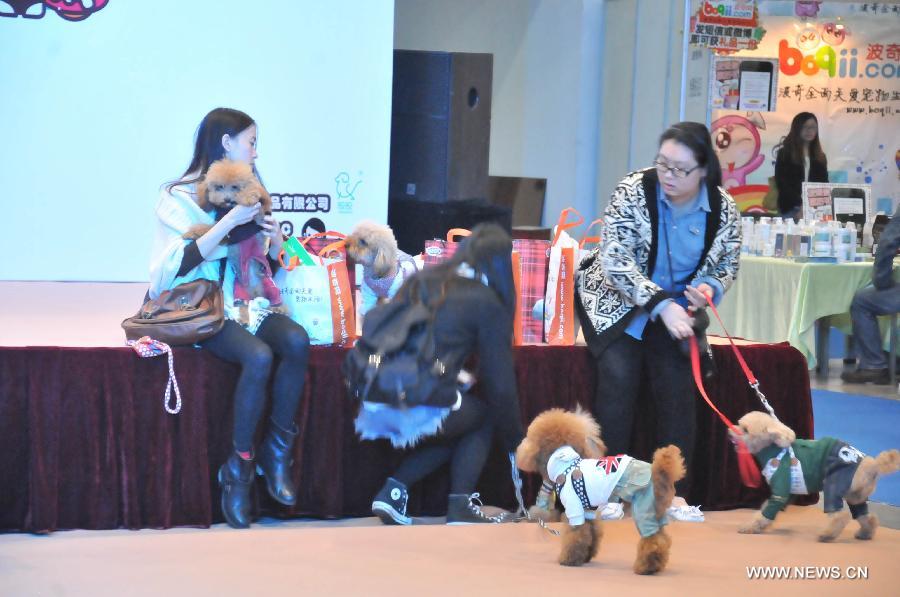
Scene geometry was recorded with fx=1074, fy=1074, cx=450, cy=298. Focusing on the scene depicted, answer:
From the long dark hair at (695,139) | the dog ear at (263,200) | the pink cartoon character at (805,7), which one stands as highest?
the pink cartoon character at (805,7)

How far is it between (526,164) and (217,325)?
7009 mm

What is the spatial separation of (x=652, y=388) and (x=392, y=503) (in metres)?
0.90

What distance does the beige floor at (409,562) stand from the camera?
260cm

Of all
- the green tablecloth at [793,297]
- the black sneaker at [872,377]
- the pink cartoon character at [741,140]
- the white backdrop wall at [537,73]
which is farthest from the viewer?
the white backdrop wall at [537,73]

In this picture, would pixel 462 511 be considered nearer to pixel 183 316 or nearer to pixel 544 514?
pixel 544 514

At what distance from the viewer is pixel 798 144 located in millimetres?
8281

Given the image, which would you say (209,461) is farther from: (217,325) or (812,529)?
(812,529)

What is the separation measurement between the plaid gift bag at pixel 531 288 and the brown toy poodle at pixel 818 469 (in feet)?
2.71

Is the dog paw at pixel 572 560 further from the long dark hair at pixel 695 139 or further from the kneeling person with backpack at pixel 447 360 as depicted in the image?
the long dark hair at pixel 695 139

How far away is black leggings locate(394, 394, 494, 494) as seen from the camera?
3.29 m

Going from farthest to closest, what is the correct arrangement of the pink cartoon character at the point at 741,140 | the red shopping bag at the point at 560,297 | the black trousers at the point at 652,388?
the pink cartoon character at the point at 741,140, the red shopping bag at the point at 560,297, the black trousers at the point at 652,388

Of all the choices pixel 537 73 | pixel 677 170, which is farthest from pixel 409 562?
pixel 537 73

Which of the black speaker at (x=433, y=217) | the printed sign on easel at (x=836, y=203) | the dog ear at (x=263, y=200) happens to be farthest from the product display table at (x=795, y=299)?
the dog ear at (x=263, y=200)

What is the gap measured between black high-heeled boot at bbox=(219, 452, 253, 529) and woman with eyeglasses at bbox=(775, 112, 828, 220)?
5.95 m
